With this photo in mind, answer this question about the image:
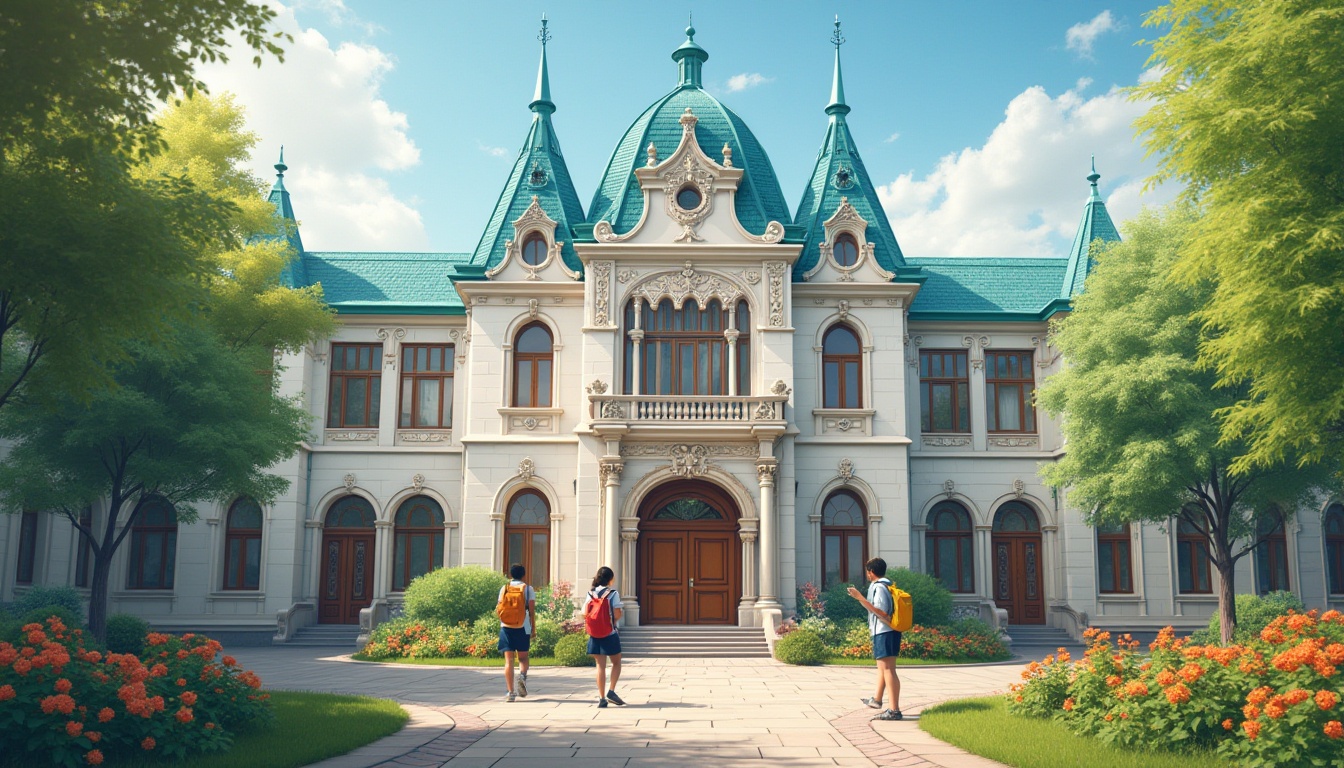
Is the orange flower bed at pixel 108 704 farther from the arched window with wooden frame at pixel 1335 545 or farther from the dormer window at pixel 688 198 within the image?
the arched window with wooden frame at pixel 1335 545

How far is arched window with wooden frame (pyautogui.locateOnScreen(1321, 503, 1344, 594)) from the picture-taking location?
30797mm

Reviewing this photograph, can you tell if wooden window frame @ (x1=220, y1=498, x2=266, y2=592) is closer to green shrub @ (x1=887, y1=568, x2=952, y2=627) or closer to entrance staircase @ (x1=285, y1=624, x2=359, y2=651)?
entrance staircase @ (x1=285, y1=624, x2=359, y2=651)

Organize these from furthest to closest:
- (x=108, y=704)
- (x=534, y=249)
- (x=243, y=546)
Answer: (x=243, y=546) → (x=534, y=249) → (x=108, y=704)

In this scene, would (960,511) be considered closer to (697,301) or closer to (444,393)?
(697,301)

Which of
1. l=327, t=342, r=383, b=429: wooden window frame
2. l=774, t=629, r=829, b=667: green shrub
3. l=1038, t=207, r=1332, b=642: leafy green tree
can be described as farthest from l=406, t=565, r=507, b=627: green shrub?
l=1038, t=207, r=1332, b=642: leafy green tree

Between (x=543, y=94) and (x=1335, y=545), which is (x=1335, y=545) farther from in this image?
(x=543, y=94)

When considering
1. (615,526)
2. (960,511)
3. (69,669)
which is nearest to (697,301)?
(615,526)

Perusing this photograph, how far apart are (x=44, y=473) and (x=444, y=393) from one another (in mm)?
12199

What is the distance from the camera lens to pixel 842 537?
2872 centimetres

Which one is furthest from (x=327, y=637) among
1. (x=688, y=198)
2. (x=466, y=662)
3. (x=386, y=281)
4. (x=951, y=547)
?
(x=951, y=547)

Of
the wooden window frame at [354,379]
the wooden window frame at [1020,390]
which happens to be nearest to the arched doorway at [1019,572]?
the wooden window frame at [1020,390]

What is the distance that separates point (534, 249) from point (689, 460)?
7.91 meters

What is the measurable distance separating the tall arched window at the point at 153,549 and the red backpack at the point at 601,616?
68.5 ft

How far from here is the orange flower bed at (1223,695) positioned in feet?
28.9
